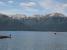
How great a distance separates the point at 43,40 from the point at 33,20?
3.10ft

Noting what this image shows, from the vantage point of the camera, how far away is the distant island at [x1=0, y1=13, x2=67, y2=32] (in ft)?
8.97

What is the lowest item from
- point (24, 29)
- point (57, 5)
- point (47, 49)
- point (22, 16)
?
point (47, 49)

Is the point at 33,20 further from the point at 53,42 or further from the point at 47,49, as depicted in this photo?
the point at 53,42

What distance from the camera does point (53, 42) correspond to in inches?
150

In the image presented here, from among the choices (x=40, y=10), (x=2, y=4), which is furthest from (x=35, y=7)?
(x=2, y=4)

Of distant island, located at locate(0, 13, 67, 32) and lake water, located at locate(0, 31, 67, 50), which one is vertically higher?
distant island, located at locate(0, 13, 67, 32)

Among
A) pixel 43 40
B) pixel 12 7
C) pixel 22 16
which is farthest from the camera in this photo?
pixel 43 40

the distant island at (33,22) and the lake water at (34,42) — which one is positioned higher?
the distant island at (33,22)

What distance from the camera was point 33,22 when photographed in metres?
2.79

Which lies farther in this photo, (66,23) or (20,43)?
(20,43)

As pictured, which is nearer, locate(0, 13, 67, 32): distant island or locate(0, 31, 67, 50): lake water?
locate(0, 13, 67, 32): distant island

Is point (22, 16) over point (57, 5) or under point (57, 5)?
under

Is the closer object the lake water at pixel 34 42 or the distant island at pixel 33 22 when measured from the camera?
the distant island at pixel 33 22

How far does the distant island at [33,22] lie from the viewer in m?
2.73
